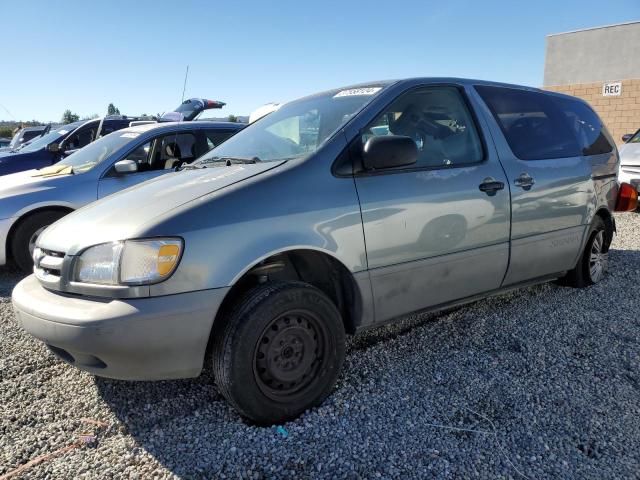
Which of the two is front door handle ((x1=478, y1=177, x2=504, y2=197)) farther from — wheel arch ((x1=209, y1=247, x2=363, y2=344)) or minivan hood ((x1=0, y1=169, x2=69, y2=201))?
minivan hood ((x1=0, y1=169, x2=69, y2=201))

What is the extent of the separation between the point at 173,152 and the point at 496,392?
4.57m

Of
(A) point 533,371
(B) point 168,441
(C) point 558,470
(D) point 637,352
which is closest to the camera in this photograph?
(C) point 558,470

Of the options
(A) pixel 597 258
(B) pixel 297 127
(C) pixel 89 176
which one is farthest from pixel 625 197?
(C) pixel 89 176

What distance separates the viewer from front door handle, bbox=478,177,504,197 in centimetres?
310

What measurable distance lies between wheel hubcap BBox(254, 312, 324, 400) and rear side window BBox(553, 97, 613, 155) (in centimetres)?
285

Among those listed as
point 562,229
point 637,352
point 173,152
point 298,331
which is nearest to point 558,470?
point 298,331

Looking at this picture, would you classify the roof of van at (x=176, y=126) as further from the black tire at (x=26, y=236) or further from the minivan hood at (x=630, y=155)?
the minivan hood at (x=630, y=155)

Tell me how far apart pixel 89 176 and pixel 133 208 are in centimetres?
336

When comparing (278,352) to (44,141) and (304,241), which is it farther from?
(44,141)

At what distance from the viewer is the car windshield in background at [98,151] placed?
18.3ft

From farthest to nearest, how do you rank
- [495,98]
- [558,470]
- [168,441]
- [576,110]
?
[576,110] < [495,98] < [168,441] < [558,470]

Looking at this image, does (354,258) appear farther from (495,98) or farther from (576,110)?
(576,110)

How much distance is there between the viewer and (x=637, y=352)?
10.3ft

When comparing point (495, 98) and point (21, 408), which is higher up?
point (495, 98)
